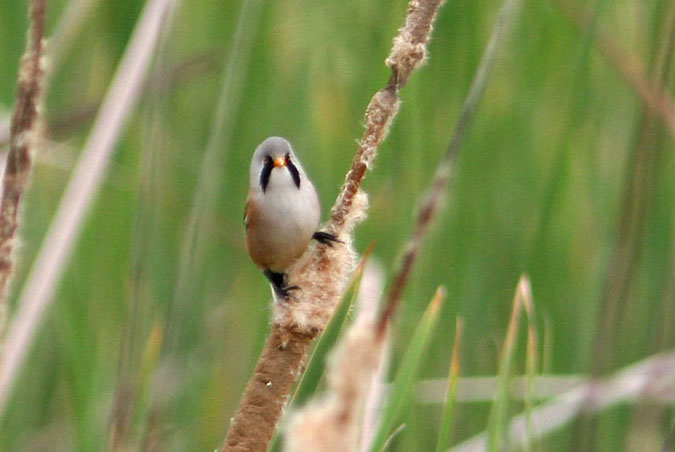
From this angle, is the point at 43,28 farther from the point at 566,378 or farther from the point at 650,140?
the point at 566,378

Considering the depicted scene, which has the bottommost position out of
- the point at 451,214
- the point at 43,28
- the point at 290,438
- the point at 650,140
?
the point at 290,438

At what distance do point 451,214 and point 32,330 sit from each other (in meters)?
0.99

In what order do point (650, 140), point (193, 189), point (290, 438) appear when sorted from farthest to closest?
point (193, 189) → point (650, 140) → point (290, 438)

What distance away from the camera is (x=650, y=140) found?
52.5 inches

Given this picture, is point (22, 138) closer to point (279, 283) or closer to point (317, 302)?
point (317, 302)

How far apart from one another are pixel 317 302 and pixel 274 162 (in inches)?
20.0

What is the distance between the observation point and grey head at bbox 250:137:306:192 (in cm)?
156

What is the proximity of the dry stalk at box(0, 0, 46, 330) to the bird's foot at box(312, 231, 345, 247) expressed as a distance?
40 centimetres

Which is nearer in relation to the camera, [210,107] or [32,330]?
[32,330]

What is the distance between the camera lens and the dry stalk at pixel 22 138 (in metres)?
0.81

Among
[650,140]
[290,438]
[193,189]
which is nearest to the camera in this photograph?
[290,438]

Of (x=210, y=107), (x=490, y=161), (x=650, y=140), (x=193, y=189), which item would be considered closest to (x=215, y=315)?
(x=193, y=189)

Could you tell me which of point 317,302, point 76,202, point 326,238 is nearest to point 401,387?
point 317,302

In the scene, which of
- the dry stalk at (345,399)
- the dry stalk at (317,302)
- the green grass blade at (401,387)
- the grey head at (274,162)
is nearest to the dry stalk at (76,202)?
the grey head at (274,162)
